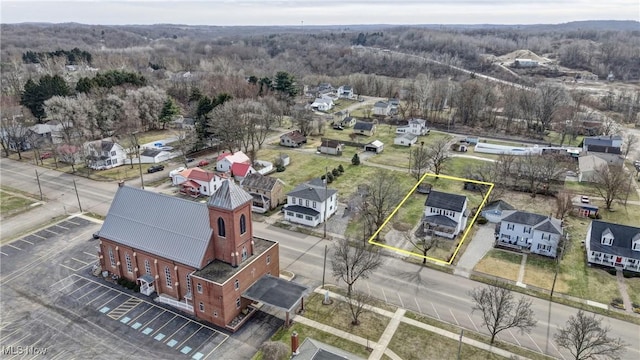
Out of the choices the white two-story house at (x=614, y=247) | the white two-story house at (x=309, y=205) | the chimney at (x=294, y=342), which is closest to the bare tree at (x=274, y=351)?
the chimney at (x=294, y=342)

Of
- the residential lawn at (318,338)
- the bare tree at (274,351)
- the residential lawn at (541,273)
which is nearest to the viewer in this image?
the bare tree at (274,351)

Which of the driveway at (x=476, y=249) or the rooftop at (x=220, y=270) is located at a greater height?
the rooftop at (x=220, y=270)

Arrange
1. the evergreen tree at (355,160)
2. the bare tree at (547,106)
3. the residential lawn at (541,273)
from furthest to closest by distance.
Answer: the bare tree at (547,106) < the evergreen tree at (355,160) < the residential lawn at (541,273)

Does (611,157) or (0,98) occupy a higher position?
(0,98)

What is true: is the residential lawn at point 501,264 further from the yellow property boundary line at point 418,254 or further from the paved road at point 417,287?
the paved road at point 417,287

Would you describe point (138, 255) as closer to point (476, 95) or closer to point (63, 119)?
point (63, 119)

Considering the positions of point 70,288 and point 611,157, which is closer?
point 70,288

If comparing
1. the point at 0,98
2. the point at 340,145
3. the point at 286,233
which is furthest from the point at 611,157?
the point at 0,98
